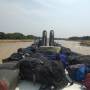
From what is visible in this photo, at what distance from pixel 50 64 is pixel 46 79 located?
42 cm

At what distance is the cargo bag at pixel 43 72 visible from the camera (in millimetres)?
4164

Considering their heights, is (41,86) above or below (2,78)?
below

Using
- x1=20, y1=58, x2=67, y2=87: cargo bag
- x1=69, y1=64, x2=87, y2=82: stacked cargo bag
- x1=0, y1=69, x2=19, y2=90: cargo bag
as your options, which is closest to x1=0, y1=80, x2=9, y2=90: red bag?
x1=0, y1=69, x2=19, y2=90: cargo bag

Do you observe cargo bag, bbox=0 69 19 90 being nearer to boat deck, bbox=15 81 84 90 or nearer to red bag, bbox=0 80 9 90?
red bag, bbox=0 80 9 90

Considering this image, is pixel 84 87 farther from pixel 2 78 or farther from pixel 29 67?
pixel 2 78

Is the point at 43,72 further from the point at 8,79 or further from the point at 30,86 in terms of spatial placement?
the point at 8,79

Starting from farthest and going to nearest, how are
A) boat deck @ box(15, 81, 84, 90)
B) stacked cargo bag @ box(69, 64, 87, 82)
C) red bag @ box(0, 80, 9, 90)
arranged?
stacked cargo bag @ box(69, 64, 87, 82)
boat deck @ box(15, 81, 84, 90)
red bag @ box(0, 80, 9, 90)

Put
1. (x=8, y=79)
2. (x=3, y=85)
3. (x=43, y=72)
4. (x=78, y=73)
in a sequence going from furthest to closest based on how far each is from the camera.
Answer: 1. (x=78, y=73)
2. (x=43, y=72)
3. (x=8, y=79)
4. (x=3, y=85)

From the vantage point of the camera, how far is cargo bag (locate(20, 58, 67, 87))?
416 centimetres

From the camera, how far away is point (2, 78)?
11.3 ft

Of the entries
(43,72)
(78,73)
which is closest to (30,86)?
(43,72)

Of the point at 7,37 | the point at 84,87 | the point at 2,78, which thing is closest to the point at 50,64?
the point at 84,87

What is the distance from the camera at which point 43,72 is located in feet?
13.7

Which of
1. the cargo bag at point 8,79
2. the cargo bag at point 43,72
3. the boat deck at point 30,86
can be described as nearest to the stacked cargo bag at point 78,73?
the boat deck at point 30,86
